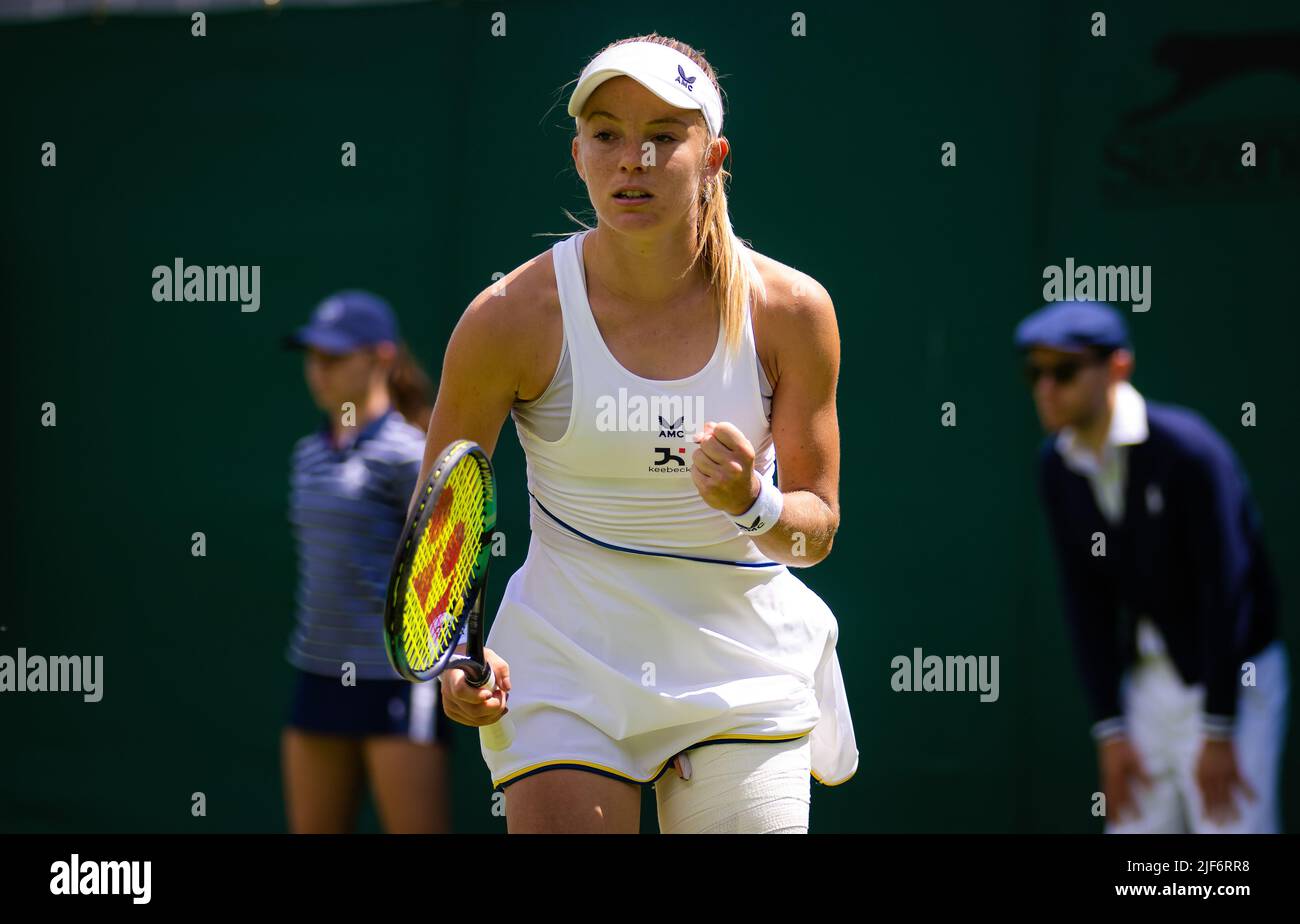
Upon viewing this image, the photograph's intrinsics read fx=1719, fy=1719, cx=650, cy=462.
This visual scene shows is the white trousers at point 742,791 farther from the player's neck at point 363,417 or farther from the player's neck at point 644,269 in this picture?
the player's neck at point 363,417

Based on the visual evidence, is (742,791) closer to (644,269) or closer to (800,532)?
(800,532)

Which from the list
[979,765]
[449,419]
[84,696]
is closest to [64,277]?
[84,696]

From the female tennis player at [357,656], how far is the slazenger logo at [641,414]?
142cm

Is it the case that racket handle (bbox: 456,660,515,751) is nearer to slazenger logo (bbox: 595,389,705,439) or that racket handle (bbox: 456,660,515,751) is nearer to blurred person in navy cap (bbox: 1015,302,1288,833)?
slazenger logo (bbox: 595,389,705,439)

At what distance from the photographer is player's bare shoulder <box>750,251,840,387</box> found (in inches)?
119

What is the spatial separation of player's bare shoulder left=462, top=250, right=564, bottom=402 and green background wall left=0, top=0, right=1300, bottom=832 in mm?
1947

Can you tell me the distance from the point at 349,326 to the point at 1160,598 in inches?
89.9

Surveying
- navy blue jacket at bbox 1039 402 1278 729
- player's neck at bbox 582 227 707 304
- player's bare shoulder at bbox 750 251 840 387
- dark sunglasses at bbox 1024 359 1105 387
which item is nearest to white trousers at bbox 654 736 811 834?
player's bare shoulder at bbox 750 251 840 387

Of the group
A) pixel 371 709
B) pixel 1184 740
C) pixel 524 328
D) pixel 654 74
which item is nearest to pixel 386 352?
pixel 371 709

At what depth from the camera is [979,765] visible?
4848 mm

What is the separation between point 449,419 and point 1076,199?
2.41 m

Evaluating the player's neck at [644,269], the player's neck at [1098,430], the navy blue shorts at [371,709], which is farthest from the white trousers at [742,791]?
the player's neck at [1098,430]
